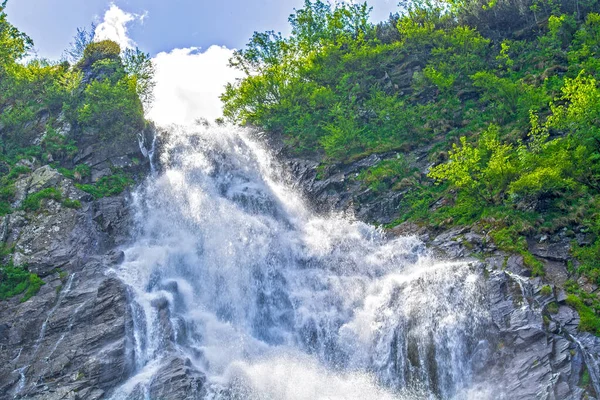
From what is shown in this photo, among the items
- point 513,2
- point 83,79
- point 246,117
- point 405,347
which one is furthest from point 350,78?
point 405,347

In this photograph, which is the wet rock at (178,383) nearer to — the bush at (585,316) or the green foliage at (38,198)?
the green foliage at (38,198)

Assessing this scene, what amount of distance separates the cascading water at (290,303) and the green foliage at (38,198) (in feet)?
13.9

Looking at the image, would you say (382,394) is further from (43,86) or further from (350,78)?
(43,86)

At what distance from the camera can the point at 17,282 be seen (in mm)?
20156

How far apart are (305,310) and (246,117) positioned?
783 inches

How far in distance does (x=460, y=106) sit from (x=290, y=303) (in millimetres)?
18253

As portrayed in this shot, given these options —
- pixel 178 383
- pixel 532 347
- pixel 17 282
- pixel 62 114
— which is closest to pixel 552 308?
pixel 532 347

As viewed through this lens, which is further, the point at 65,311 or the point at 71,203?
the point at 71,203

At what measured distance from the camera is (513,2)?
120 ft

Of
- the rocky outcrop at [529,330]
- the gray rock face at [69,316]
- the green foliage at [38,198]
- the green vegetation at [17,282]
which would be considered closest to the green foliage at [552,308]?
the rocky outcrop at [529,330]

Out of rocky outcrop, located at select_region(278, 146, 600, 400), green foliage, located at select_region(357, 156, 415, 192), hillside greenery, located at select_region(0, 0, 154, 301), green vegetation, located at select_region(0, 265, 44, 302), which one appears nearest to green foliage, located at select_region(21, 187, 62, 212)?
hillside greenery, located at select_region(0, 0, 154, 301)

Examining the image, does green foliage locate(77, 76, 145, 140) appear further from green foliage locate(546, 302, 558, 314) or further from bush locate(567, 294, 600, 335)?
bush locate(567, 294, 600, 335)

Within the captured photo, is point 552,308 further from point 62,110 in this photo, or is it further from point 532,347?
point 62,110

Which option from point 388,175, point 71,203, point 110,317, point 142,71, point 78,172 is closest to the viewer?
point 110,317
